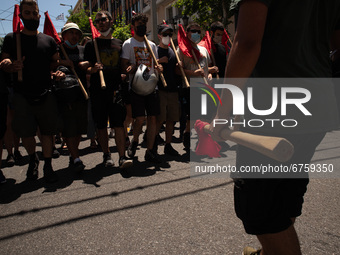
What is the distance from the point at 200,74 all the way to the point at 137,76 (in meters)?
1.16

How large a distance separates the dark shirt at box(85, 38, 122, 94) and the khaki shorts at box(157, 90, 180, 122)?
0.93 metres

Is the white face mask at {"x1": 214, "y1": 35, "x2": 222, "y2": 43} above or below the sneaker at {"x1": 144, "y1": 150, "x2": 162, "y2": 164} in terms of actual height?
above

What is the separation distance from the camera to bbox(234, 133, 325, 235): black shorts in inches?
51.4

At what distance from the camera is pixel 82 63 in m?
4.18

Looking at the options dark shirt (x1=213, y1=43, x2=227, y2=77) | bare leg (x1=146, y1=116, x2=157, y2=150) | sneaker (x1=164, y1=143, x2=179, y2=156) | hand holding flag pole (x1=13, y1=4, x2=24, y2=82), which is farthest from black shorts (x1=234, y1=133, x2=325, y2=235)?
dark shirt (x1=213, y1=43, x2=227, y2=77)

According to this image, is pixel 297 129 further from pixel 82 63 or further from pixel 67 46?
pixel 67 46

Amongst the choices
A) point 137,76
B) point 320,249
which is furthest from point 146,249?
point 137,76

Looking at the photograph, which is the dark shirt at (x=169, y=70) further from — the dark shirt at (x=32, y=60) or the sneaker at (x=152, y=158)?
the dark shirt at (x=32, y=60)

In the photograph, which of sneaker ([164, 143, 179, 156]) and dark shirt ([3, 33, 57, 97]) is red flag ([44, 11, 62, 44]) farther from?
sneaker ([164, 143, 179, 156])

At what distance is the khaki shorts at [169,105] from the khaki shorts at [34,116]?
167 centimetres

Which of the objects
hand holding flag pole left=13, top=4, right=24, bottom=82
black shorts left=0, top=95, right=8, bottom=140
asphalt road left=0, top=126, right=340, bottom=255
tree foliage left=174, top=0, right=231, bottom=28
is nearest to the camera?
asphalt road left=0, top=126, right=340, bottom=255

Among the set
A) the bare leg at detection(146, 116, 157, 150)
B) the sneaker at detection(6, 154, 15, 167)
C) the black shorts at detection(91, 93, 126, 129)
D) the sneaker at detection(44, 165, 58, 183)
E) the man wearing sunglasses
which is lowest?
the sneaker at detection(6, 154, 15, 167)

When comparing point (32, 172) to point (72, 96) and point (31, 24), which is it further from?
point (31, 24)

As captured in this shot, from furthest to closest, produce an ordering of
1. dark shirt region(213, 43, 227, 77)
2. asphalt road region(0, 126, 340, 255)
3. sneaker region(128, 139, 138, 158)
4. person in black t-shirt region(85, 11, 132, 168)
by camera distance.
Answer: dark shirt region(213, 43, 227, 77)
sneaker region(128, 139, 138, 158)
person in black t-shirt region(85, 11, 132, 168)
asphalt road region(0, 126, 340, 255)
